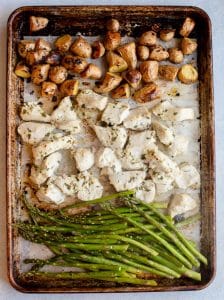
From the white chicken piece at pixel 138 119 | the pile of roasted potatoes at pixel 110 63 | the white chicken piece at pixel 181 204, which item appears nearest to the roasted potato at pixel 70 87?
the pile of roasted potatoes at pixel 110 63

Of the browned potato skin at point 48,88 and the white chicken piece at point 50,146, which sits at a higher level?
the browned potato skin at point 48,88

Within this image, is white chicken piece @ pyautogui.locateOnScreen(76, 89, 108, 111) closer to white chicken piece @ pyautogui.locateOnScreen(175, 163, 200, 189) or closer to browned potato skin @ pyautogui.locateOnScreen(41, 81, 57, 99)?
browned potato skin @ pyautogui.locateOnScreen(41, 81, 57, 99)

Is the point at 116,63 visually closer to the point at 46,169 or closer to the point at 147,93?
the point at 147,93

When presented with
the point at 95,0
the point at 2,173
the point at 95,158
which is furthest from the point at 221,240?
the point at 95,0

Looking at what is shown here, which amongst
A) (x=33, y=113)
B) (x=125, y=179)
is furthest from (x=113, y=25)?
(x=125, y=179)

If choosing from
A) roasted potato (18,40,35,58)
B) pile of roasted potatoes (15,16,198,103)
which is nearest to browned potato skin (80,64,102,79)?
pile of roasted potatoes (15,16,198,103)

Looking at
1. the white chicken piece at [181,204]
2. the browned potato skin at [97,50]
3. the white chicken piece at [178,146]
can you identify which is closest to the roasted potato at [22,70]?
the browned potato skin at [97,50]

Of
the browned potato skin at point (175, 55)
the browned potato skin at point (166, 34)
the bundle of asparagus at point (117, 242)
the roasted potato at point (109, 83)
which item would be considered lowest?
the bundle of asparagus at point (117, 242)

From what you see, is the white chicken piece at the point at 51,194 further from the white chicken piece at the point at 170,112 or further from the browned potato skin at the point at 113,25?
the browned potato skin at the point at 113,25
